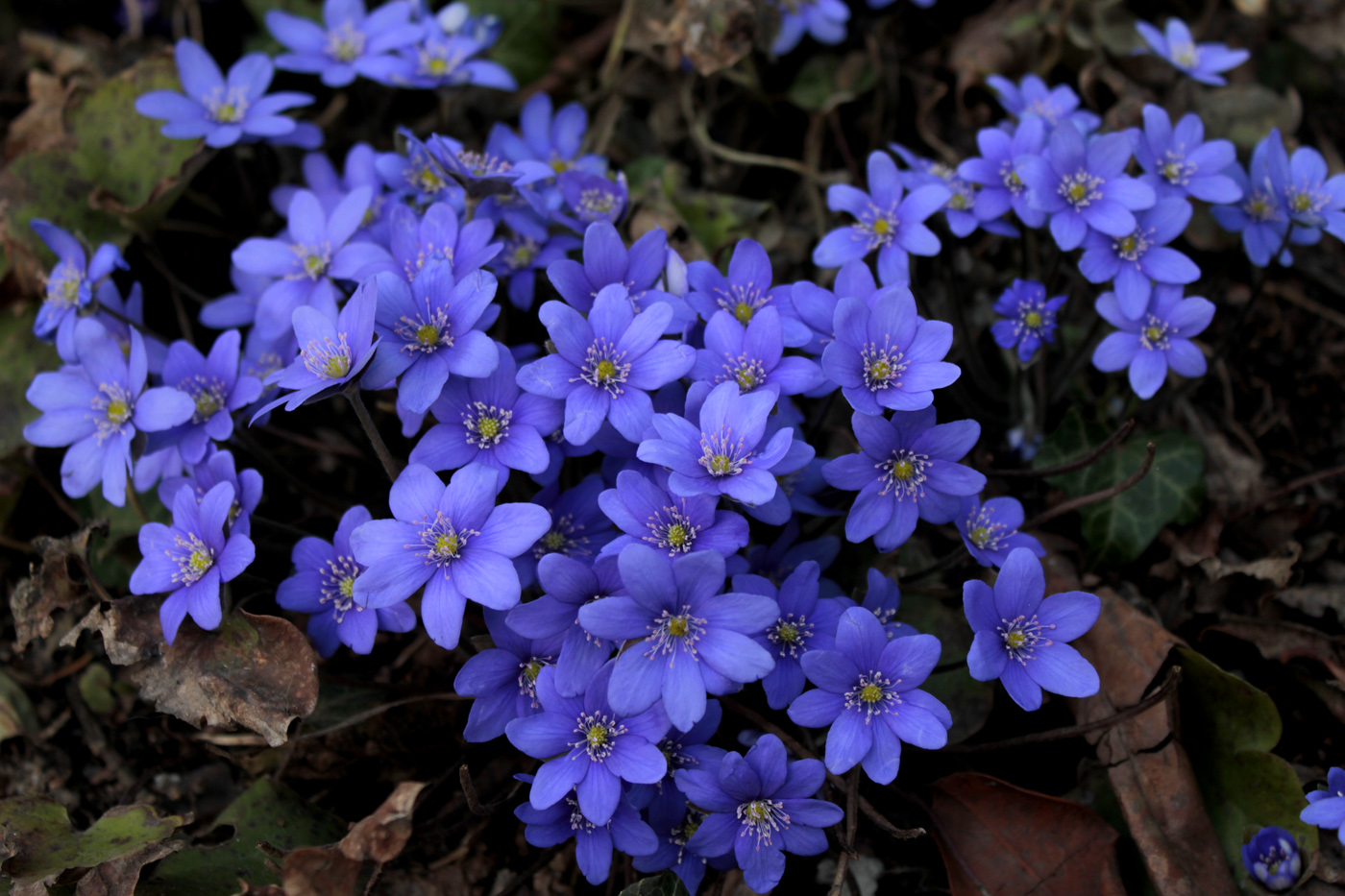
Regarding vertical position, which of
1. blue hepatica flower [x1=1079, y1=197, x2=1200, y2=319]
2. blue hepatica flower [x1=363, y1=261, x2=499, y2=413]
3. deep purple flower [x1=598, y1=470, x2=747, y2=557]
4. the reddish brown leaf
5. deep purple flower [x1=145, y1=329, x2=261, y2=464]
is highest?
blue hepatica flower [x1=363, y1=261, x2=499, y2=413]

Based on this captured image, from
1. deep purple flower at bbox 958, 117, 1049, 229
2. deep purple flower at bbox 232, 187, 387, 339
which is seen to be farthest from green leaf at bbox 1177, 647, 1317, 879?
deep purple flower at bbox 232, 187, 387, 339

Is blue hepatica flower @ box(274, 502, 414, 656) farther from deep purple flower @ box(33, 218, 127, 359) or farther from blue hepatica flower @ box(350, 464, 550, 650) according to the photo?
deep purple flower @ box(33, 218, 127, 359)

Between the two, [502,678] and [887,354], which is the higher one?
[887,354]

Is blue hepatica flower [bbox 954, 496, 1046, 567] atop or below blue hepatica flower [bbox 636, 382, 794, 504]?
below

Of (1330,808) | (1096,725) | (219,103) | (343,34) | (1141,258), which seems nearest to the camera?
(1330,808)

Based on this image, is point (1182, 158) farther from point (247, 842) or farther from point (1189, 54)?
point (247, 842)

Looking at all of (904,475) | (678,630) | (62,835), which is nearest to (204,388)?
(62,835)
